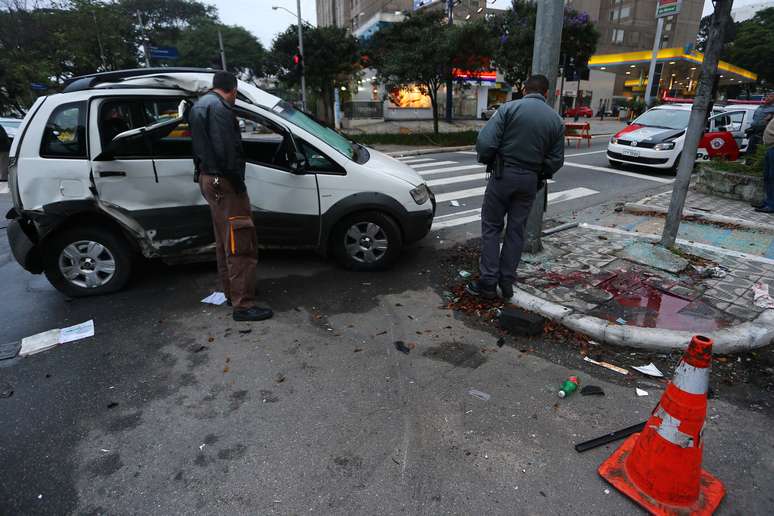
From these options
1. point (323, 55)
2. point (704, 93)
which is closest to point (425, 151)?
point (323, 55)

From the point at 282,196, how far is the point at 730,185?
8396 millimetres

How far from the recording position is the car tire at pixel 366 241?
16.4 ft

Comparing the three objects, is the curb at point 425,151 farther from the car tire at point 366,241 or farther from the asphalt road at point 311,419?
A: the asphalt road at point 311,419

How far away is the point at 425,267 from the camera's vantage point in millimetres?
5430

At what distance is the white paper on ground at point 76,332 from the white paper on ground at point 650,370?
4584 mm

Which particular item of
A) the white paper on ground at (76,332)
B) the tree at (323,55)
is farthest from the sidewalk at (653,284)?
the tree at (323,55)

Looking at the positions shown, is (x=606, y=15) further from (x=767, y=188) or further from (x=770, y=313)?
(x=770, y=313)

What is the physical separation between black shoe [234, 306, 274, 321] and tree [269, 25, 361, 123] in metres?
22.0

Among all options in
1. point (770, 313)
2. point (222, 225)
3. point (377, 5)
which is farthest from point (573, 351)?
point (377, 5)

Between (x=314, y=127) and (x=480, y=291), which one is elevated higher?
(x=314, y=127)

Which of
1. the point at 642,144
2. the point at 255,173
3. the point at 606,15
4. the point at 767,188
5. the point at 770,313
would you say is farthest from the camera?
the point at 606,15

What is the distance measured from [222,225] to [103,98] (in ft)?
5.97

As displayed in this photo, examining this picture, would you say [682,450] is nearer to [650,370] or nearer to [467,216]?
[650,370]

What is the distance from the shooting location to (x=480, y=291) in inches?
178
